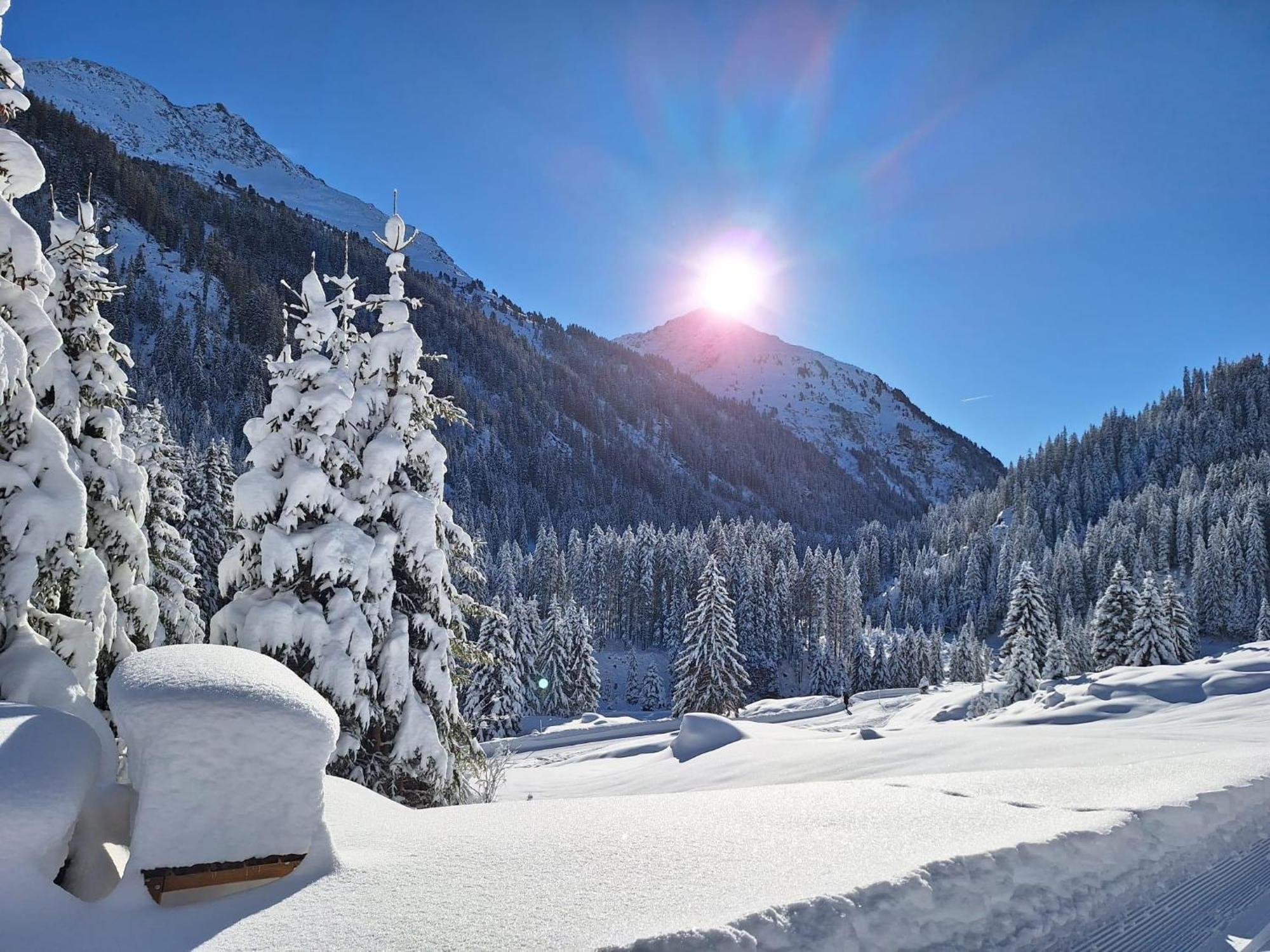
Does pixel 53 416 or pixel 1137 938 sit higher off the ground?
pixel 53 416

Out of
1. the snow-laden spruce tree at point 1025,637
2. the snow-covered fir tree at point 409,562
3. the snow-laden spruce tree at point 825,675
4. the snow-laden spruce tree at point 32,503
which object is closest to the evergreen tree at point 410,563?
the snow-covered fir tree at point 409,562

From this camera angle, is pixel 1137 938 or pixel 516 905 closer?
pixel 516 905

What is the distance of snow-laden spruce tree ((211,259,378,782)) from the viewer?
33.2ft

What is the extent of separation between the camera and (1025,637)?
134ft

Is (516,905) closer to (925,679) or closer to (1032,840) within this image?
(1032,840)

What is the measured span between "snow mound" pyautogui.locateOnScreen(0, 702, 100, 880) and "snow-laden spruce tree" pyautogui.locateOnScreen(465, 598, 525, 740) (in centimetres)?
3720

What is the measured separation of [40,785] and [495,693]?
1594 inches

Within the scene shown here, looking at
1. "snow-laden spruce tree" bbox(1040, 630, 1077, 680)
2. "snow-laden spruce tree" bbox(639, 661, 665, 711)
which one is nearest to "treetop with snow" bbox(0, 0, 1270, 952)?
"snow-laden spruce tree" bbox(1040, 630, 1077, 680)

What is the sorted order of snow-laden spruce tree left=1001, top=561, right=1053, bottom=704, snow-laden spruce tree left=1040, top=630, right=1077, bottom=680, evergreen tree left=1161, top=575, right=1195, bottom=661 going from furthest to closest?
evergreen tree left=1161, top=575, right=1195, bottom=661 → snow-laden spruce tree left=1001, top=561, right=1053, bottom=704 → snow-laden spruce tree left=1040, top=630, right=1077, bottom=680

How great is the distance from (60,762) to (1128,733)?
19031 mm

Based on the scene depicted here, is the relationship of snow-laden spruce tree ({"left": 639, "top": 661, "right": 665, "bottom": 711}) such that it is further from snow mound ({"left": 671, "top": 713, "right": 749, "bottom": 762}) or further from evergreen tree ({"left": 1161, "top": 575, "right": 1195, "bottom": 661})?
snow mound ({"left": 671, "top": 713, "right": 749, "bottom": 762})

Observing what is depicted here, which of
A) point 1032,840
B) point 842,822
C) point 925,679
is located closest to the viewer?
point 1032,840

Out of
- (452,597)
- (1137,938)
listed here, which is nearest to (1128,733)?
(1137,938)

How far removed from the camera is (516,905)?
3922 millimetres
